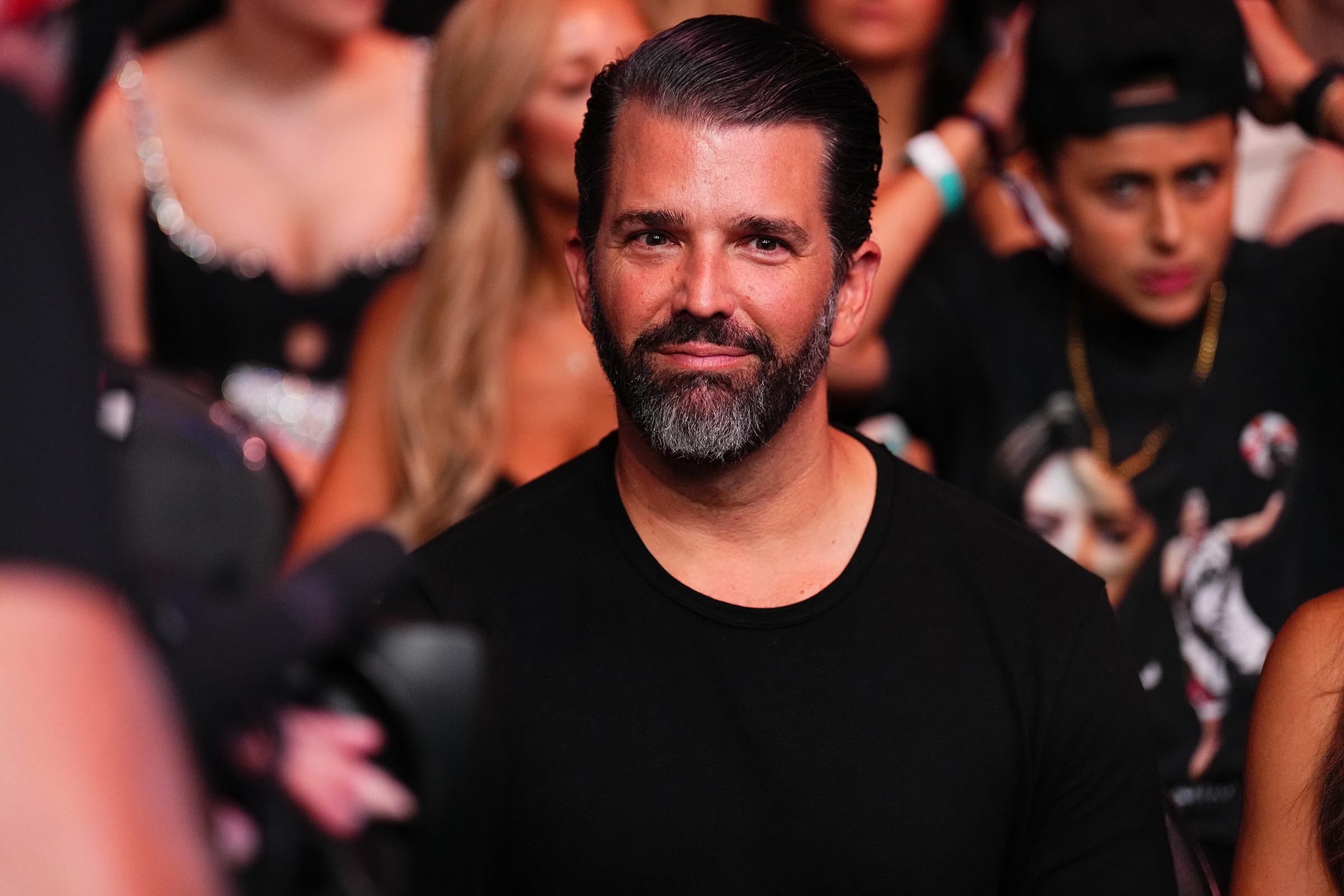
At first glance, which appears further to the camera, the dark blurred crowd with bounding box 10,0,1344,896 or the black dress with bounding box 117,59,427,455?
the black dress with bounding box 117,59,427,455

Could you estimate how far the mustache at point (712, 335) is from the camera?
5.28 ft

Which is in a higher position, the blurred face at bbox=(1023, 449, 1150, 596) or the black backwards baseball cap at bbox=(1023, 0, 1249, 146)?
the black backwards baseball cap at bbox=(1023, 0, 1249, 146)

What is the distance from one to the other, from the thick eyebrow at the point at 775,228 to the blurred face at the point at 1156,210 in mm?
910

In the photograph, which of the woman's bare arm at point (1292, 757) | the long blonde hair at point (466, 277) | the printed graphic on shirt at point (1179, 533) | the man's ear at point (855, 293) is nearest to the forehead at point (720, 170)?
the man's ear at point (855, 293)

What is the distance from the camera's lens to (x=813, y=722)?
5.22 feet

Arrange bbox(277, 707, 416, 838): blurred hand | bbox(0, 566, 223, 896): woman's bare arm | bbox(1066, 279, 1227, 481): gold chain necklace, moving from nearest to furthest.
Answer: bbox(0, 566, 223, 896): woman's bare arm, bbox(277, 707, 416, 838): blurred hand, bbox(1066, 279, 1227, 481): gold chain necklace

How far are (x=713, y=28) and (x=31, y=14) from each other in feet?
3.89

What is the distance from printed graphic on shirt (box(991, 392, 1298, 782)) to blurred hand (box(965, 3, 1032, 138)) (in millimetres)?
443

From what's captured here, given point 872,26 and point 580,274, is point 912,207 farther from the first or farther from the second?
point 580,274

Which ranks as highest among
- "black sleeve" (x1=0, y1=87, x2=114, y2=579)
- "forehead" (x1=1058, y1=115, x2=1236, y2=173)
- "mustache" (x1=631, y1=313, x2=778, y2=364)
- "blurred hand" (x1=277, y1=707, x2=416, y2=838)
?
"black sleeve" (x1=0, y1=87, x2=114, y2=579)

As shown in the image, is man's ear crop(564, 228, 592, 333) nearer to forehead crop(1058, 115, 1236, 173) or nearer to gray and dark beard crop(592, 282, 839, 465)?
gray and dark beard crop(592, 282, 839, 465)

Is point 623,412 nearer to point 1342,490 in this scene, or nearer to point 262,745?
point 262,745

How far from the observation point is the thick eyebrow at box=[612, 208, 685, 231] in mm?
1613

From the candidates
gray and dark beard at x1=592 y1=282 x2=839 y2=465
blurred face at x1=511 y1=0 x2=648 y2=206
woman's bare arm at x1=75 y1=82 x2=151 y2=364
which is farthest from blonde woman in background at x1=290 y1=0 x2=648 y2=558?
gray and dark beard at x1=592 y1=282 x2=839 y2=465
